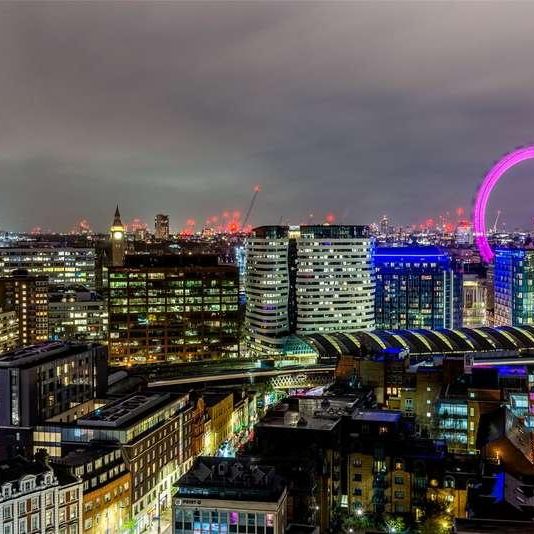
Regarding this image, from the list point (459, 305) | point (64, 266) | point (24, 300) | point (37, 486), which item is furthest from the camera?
point (64, 266)

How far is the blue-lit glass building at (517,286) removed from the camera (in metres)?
83.2

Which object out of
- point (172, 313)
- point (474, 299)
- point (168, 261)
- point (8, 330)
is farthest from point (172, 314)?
point (474, 299)

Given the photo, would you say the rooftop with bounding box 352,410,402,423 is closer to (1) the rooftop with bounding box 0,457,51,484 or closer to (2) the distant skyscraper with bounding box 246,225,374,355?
(1) the rooftop with bounding box 0,457,51,484

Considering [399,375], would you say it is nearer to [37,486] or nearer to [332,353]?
[332,353]

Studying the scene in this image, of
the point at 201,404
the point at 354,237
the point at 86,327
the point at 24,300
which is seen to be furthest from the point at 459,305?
the point at 201,404

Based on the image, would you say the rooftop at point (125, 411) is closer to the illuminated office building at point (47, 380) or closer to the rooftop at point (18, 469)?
the illuminated office building at point (47, 380)

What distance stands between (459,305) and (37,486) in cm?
7243

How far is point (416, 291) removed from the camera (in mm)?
85500

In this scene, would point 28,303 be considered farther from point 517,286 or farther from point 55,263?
point 517,286

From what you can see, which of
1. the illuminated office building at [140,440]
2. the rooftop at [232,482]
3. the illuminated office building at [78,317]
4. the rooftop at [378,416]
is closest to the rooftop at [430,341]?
the rooftop at [378,416]

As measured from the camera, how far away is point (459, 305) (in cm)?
9031

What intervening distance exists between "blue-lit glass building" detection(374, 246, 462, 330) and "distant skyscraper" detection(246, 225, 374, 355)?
8926 mm

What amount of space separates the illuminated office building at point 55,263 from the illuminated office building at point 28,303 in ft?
94.2

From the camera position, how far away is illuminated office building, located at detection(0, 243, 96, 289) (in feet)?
351
